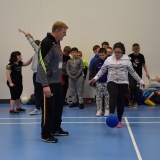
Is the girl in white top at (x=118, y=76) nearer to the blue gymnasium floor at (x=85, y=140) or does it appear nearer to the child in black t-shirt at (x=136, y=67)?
the blue gymnasium floor at (x=85, y=140)

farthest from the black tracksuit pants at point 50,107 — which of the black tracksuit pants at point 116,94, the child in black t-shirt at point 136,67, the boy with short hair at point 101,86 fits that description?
the child in black t-shirt at point 136,67

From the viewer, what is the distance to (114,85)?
6.03m

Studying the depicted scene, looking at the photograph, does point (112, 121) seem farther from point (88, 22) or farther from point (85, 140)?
point (88, 22)

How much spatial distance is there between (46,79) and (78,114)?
3.07 meters

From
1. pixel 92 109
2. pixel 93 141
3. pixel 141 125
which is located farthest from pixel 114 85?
pixel 92 109

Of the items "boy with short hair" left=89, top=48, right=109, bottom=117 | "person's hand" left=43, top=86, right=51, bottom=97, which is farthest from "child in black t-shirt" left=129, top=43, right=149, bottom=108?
"person's hand" left=43, top=86, right=51, bottom=97

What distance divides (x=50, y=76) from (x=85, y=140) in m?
1.18

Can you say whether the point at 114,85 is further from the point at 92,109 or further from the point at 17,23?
the point at 17,23

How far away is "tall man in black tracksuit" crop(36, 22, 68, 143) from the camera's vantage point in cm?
474

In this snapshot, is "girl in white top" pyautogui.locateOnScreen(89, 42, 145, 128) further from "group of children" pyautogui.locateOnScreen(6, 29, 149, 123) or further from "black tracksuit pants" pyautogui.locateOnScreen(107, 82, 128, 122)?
"group of children" pyautogui.locateOnScreen(6, 29, 149, 123)

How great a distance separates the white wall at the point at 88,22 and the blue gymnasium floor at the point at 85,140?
3065mm

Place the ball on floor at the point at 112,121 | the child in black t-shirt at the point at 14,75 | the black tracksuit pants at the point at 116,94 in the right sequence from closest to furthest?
1. the ball on floor at the point at 112,121
2. the black tracksuit pants at the point at 116,94
3. the child in black t-shirt at the point at 14,75

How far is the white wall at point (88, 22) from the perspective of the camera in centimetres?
965

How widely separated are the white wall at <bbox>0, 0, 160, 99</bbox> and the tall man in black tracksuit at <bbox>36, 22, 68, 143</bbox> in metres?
4.92
